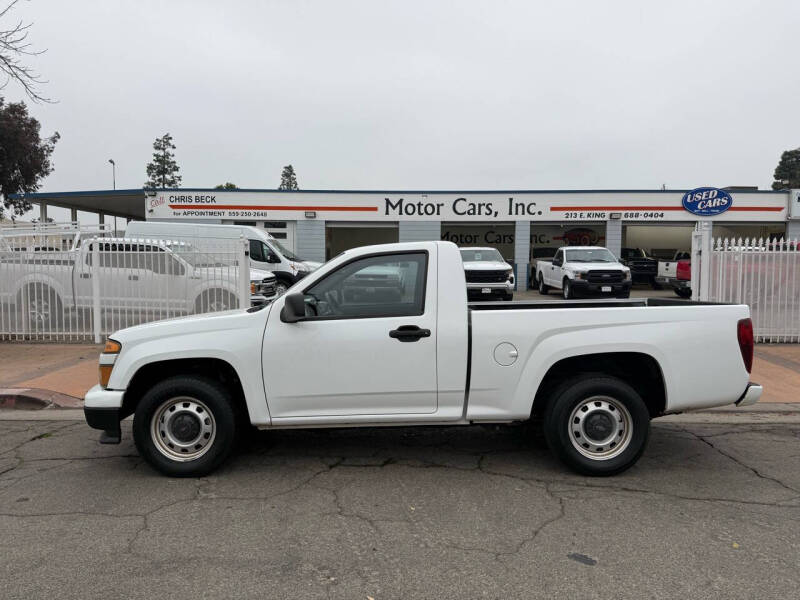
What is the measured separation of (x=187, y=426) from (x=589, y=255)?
17.0m

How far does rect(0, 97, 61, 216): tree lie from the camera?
36.8 meters

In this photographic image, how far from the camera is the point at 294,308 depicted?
14.1ft

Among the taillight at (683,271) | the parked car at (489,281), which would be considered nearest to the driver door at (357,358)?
the parked car at (489,281)

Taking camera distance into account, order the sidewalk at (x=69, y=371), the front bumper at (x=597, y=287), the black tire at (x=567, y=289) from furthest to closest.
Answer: the black tire at (x=567, y=289) < the front bumper at (x=597, y=287) < the sidewalk at (x=69, y=371)

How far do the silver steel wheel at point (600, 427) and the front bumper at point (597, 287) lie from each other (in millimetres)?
14081

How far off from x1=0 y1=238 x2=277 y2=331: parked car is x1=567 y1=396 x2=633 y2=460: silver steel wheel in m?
7.13

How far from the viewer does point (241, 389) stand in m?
4.80

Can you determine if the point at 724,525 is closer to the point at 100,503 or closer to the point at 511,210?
the point at 100,503

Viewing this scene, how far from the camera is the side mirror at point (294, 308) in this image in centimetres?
429

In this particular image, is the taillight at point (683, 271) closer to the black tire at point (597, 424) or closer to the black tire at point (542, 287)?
the black tire at point (542, 287)

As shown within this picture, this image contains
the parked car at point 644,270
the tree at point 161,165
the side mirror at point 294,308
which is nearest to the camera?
the side mirror at point 294,308

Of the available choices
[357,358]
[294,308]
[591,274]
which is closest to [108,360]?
[294,308]

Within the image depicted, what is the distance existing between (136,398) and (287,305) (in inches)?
62.3

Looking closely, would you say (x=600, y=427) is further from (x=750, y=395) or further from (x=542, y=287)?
(x=542, y=287)
